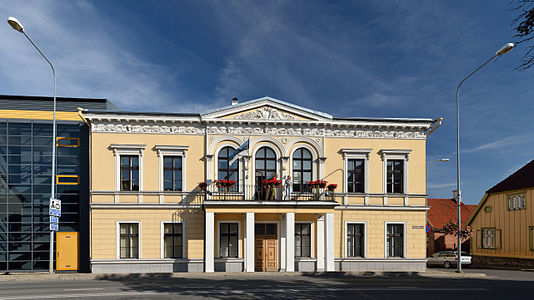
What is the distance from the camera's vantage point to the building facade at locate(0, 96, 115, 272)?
20.7 metres

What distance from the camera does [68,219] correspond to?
68.9ft

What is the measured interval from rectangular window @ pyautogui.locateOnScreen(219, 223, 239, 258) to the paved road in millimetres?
2245

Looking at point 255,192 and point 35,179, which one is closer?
point 255,192

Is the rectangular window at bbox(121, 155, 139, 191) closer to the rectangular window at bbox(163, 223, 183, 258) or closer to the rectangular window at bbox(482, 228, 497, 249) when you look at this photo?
the rectangular window at bbox(163, 223, 183, 258)

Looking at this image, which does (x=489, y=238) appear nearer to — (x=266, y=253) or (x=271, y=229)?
(x=271, y=229)

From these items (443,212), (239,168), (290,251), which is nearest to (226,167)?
(239,168)

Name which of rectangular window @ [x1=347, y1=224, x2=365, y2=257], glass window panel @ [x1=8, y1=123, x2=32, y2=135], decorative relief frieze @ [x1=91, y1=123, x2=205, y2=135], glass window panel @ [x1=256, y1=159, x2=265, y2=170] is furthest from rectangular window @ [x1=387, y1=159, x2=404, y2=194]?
glass window panel @ [x1=8, y1=123, x2=32, y2=135]

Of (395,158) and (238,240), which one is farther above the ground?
(395,158)

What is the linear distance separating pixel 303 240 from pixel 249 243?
3.28 metres

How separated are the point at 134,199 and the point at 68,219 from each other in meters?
4.10

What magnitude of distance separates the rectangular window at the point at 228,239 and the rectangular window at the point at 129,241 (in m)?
4.34

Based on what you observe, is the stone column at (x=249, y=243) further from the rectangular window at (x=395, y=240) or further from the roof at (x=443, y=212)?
the roof at (x=443, y=212)

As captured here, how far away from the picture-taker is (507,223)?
1172 inches

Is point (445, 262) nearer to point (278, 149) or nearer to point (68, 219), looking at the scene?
point (278, 149)
